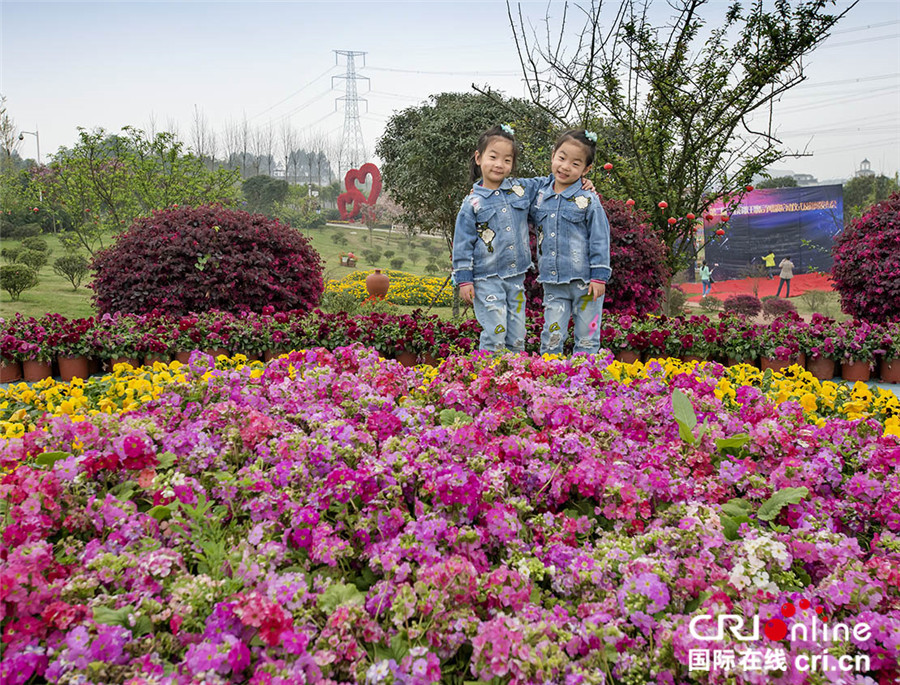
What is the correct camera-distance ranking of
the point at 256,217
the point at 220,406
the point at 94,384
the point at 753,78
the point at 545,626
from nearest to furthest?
1. the point at 545,626
2. the point at 220,406
3. the point at 94,384
4. the point at 753,78
5. the point at 256,217

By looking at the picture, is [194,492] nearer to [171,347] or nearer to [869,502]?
[869,502]

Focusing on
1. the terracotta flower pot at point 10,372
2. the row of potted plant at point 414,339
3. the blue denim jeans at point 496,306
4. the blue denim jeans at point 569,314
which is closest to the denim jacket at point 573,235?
the blue denim jeans at point 569,314

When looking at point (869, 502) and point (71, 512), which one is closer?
point (71, 512)

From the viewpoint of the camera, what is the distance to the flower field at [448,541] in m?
1.14

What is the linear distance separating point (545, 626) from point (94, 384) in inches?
98.8

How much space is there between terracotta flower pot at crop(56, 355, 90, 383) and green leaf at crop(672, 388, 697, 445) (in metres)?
4.89

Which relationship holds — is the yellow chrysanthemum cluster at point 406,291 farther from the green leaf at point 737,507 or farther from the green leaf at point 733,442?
the green leaf at point 737,507

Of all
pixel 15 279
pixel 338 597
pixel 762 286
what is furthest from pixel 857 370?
pixel 762 286

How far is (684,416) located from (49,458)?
73.5 inches

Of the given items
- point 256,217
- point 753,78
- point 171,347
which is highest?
point 753,78

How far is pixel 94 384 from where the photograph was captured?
2.90 metres

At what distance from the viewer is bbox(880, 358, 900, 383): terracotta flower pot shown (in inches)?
201

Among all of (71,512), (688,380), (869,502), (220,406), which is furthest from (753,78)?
(71,512)

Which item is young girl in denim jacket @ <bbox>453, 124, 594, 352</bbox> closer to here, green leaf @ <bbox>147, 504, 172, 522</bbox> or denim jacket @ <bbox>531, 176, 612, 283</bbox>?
denim jacket @ <bbox>531, 176, 612, 283</bbox>
